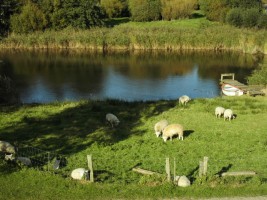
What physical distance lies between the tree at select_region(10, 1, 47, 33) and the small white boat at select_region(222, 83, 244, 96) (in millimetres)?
47679

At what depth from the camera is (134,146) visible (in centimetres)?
2370

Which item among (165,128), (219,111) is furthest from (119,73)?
(165,128)

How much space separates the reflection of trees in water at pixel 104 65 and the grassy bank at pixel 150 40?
2.67 metres

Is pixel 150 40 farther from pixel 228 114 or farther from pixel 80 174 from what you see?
pixel 80 174

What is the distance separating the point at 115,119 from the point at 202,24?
61613 mm

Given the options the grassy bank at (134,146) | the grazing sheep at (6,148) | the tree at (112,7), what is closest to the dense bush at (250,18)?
the tree at (112,7)

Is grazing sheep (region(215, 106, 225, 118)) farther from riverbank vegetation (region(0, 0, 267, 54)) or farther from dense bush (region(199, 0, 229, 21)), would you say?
dense bush (region(199, 0, 229, 21))

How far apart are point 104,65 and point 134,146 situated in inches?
1502

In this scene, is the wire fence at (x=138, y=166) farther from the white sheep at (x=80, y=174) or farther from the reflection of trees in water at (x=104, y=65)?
the reflection of trees in water at (x=104, y=65)

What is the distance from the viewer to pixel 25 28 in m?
79.1

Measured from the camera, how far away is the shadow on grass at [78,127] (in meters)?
24.2

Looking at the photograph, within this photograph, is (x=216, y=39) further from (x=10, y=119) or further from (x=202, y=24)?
(x=10, y=119)

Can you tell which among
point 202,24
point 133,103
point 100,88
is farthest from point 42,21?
point 133,103

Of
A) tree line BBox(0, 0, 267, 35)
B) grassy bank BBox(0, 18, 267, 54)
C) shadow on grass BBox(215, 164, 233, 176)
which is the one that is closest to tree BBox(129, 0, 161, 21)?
tree line BBox(0, 0, 267, 35)
